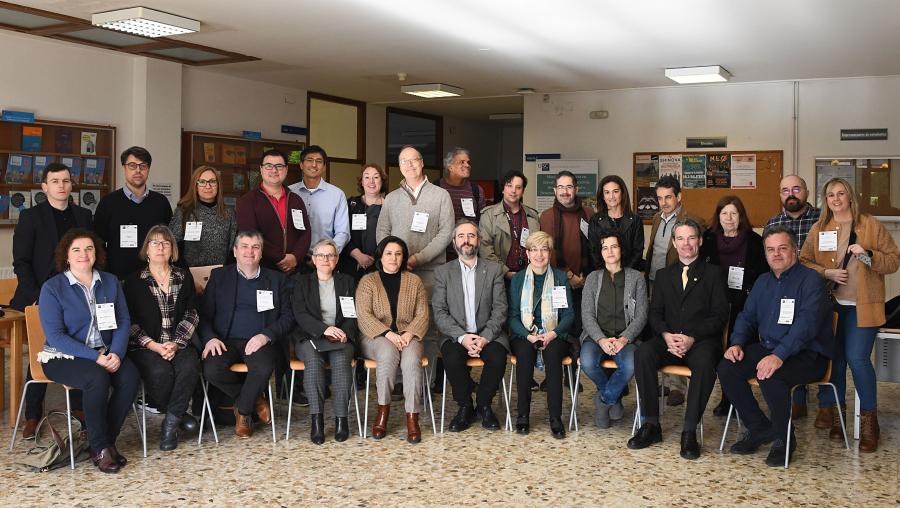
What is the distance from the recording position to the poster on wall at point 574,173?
10.4 m

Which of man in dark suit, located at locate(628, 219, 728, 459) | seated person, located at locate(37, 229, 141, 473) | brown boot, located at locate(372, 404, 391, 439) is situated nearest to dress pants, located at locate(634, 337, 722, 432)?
man in dark suit, located at locate(628, 219, 728, 459)

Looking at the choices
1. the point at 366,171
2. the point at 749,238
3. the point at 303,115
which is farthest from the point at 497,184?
the point at 749,238

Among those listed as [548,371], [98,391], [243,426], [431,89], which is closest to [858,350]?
[548,371]

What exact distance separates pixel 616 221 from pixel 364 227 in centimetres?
174

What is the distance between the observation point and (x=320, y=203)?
566 centimetres

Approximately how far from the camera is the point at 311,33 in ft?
22.8

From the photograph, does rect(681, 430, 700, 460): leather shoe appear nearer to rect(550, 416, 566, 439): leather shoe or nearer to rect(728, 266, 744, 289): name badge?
rect(550, 416, 566, 439): leather shoe

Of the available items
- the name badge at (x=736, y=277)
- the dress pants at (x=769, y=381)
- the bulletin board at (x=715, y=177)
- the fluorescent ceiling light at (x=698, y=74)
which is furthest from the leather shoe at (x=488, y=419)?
the bulletin board at (x=715, y=177)

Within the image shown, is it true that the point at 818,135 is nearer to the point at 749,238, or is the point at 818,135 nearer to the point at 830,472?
the point at 749,238

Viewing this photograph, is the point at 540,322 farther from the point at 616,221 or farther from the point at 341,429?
the point at 341,429

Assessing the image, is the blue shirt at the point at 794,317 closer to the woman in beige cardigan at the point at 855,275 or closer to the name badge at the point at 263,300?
the woman in beige cardigan at the point at 855,275

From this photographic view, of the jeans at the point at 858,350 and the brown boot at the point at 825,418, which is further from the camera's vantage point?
the brown boot at the point at 825,418

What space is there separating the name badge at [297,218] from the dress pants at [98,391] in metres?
1.52

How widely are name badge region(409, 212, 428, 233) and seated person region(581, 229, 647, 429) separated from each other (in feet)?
3.63
